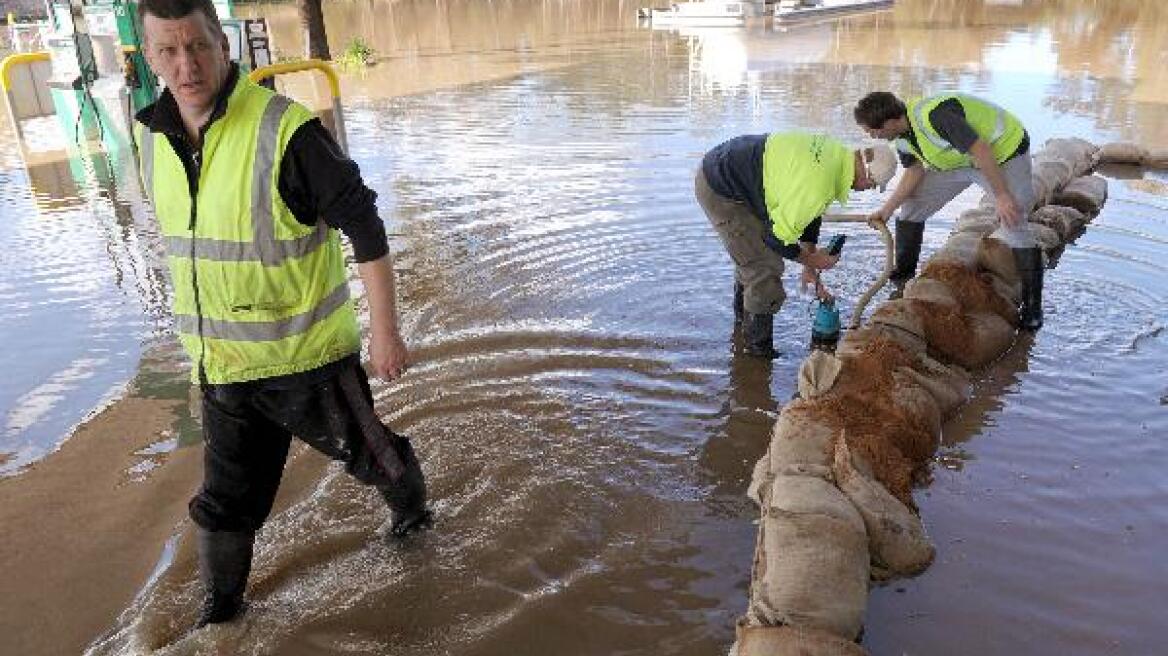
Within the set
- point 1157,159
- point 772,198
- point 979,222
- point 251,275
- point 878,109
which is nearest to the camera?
point 251,275

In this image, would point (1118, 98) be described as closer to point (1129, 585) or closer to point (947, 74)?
point (947, 74)

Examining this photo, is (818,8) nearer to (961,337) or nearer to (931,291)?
(931,291)

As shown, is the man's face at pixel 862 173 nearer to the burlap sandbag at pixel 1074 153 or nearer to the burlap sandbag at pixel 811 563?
the burlap sandbag at pixel 811 563

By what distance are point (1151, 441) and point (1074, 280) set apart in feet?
7.36

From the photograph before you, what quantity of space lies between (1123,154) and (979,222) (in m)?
3.88

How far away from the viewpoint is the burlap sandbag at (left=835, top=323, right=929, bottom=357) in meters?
4.23

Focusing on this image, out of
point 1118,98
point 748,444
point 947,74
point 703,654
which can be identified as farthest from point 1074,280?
point 947,74

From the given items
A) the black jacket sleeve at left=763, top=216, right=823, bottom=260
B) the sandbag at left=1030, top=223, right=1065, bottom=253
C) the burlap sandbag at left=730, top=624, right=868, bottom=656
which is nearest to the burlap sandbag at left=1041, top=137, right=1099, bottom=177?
the sandbag at left=1030, top=223, right=1065, bottom=253

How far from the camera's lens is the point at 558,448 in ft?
13.2

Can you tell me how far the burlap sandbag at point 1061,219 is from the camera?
6.47 metres

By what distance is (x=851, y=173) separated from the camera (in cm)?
419

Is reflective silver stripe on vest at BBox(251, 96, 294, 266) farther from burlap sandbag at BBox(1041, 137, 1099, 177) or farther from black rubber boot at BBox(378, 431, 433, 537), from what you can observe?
burlap sandbag at BBox(1041, 137, 1099, 177)

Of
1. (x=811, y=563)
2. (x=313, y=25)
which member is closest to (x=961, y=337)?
(x=811, y=563)

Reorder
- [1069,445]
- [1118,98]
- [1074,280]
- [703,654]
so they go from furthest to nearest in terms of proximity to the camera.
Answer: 1. [1118,98]
2. [1074,280]
3. [1069,445]
4. [703,654]
